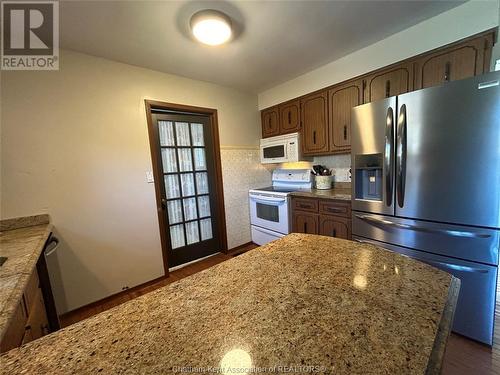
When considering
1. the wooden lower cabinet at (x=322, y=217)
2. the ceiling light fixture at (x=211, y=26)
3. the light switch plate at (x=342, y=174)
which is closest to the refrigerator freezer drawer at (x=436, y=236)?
the wooden lower cabinet at (x=322, y=217)

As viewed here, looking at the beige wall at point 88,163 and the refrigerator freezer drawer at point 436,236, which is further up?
the beige wall at point 88,163

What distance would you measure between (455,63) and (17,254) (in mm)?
3203

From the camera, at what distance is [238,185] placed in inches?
120

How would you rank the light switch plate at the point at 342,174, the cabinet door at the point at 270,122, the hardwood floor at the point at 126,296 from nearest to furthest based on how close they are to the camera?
the hardwood floor at the point at 126,296, the light switch plate at the point at 342,174, the cabinet door at the point at 270,122

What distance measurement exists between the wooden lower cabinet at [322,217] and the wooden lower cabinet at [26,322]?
2229 mm

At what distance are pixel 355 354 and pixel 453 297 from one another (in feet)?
1.46

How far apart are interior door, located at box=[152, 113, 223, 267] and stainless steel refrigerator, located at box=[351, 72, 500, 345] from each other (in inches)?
75.4

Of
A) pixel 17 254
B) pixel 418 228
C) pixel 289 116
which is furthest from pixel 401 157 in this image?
pixel 17 254

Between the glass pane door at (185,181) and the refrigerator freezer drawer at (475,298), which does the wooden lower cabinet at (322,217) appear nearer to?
the refrigerator freezer drawer at (475,298)

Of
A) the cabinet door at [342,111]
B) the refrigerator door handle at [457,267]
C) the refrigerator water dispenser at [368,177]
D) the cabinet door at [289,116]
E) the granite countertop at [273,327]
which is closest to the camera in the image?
the granite countertop at [273,327]

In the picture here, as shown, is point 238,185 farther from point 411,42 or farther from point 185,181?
point 411,42

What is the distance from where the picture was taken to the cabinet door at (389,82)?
1834 mm

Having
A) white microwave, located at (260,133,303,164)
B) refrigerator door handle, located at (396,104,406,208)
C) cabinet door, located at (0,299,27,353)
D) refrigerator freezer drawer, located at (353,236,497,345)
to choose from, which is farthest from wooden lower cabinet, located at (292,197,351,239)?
cabinet door, located at (0,299,27,353)

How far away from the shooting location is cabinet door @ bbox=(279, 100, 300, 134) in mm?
2746
